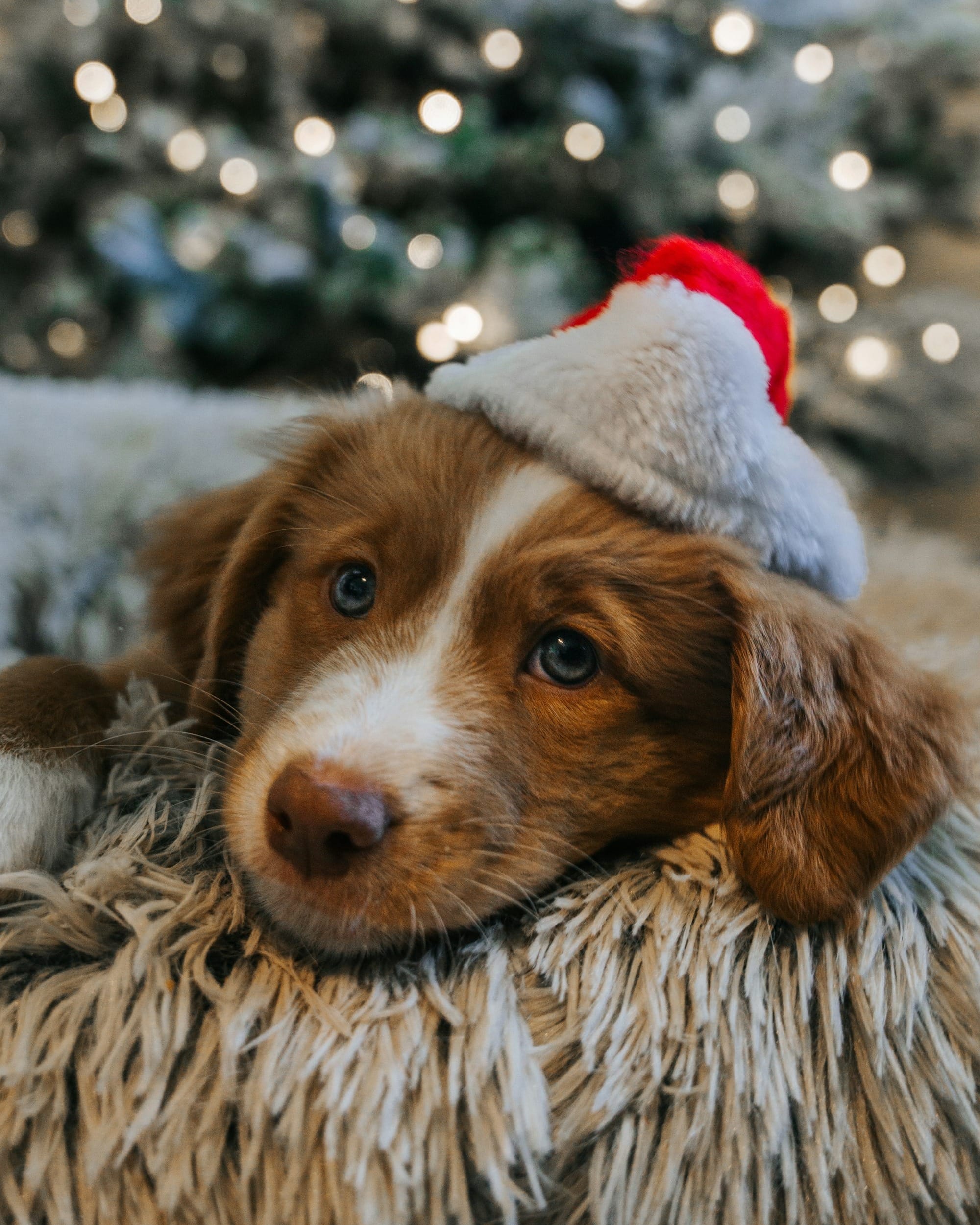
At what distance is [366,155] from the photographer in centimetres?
300

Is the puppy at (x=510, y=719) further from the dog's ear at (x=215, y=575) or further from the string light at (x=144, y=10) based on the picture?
the string light at (x=144, y=10)

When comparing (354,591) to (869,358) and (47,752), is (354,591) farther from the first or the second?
(869,358)

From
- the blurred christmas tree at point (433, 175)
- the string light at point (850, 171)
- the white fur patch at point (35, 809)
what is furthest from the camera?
the string light at point (850, 171)

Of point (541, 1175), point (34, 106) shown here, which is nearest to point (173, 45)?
point (34, 106)

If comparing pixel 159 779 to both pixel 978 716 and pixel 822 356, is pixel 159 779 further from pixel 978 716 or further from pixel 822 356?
Answer: pixel 822 356

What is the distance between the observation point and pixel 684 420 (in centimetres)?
129

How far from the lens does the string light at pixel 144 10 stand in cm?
302

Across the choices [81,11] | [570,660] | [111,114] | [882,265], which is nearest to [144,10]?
[81,11]

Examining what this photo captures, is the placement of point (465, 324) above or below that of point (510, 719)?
above

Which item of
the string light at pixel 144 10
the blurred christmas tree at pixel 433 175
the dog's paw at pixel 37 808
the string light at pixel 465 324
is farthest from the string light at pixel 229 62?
the dog's paw at pixel 37 808

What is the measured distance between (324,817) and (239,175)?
8.10 feet

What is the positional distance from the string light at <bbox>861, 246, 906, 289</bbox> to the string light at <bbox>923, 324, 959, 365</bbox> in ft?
1.32

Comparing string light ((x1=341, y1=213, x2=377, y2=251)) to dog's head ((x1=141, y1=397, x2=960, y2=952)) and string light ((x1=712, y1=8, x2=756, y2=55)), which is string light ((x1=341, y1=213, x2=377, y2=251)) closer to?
string light ((x1=712, y1=8, x2=756, y2=55))

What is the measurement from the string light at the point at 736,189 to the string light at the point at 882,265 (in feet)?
2.01
